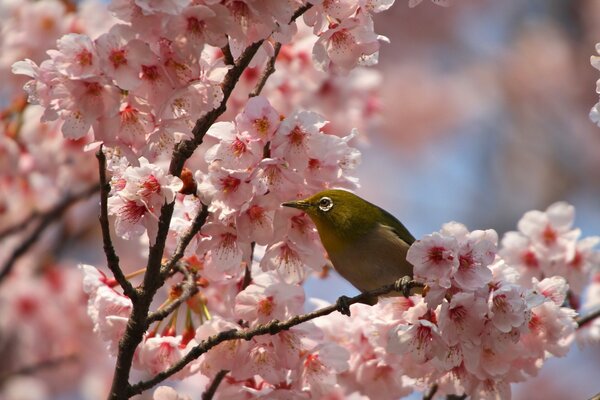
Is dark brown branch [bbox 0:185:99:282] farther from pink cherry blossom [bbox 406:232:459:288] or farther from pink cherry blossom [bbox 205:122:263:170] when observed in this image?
pink cherry blossom [bbox 406:232:459:288]

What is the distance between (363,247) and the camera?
2848 millimetres

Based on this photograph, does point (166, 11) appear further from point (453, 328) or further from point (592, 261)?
point (592, 261)

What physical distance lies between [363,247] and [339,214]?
0.19m

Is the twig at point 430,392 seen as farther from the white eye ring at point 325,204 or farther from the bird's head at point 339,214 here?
the white eye ring at point 325,204

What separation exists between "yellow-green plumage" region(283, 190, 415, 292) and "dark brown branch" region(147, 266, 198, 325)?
43 centimetres

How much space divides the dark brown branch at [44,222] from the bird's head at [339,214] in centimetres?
200

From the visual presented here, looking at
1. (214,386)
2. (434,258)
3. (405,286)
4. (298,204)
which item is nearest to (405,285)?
(405,286)

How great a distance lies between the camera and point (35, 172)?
14.8 feet

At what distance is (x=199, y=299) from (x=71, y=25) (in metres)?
2.12

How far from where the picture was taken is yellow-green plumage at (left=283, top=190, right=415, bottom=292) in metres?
2.78

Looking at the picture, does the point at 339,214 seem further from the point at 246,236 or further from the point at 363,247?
the point at 246,236

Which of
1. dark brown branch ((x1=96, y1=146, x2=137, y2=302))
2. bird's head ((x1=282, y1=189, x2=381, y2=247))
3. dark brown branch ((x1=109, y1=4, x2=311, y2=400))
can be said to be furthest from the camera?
bird's head ((x1=282, y1=189, x2=381, y2=247))

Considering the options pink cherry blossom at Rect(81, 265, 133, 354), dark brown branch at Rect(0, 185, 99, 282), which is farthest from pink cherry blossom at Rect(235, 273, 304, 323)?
dark brown branch at Rect(0, 185, 99, 282)

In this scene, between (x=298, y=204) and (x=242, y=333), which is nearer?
(x=242, y=333)
